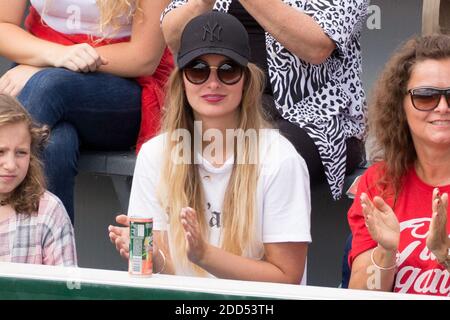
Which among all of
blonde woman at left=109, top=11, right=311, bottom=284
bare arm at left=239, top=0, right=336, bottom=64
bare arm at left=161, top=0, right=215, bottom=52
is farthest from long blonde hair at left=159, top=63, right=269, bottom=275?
bare arm at left=161, top=0, right=215, bottom=52

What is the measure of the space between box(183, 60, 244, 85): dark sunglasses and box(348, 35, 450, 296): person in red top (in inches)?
16.8

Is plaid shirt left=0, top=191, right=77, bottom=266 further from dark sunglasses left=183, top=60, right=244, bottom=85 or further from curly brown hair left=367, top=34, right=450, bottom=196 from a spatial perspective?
curly brown hair left=367, top=34, right=450, bottom=196

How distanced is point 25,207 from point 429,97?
4.13 feet

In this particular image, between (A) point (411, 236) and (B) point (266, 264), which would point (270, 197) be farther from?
(A) point (411, 236)

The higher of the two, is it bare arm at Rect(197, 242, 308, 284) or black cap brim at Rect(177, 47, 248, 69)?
black cap brim at Rect(177, 47, 248, 69)

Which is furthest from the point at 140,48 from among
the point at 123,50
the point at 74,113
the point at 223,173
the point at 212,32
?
the point at 223,173

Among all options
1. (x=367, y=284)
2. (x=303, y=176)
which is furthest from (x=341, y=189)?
(x=367, y=284)

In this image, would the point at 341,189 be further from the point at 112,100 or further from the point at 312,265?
the point at 112,100

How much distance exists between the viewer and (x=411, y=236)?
2918 millimetres

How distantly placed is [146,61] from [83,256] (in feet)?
3.02

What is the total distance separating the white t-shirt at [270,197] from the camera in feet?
10.4

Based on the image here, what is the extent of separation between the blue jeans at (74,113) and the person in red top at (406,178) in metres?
1.01

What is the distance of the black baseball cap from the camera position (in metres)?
3.24
